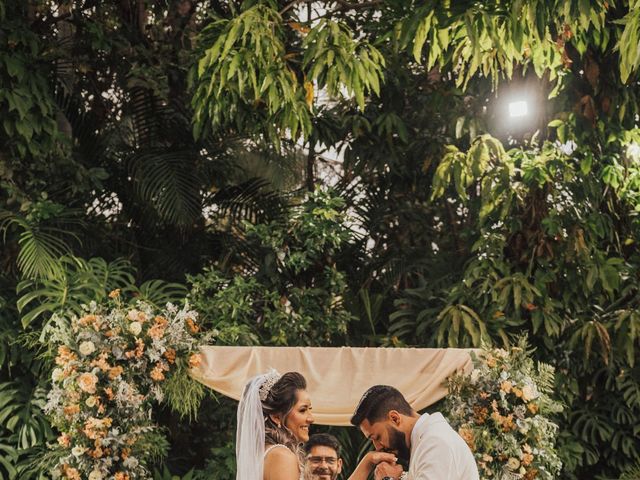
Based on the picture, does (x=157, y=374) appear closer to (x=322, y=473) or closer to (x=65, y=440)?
(x=65, y=440)

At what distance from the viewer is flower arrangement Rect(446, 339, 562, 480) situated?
5.95 meters

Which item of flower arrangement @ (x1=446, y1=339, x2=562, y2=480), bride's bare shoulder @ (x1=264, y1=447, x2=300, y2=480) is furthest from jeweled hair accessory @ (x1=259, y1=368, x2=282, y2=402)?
flower arrangement @ (x1=446, y1=339, x2=562, y2=480)

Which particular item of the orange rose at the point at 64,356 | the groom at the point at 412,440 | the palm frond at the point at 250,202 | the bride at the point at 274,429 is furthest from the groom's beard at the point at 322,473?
the palm frond at the point at 250,202

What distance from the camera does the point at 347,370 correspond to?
5.91 meters

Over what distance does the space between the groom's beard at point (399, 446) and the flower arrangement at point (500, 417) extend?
1145 mm

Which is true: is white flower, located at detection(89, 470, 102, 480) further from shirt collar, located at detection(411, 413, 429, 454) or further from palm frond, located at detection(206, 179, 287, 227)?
palm frond, located at detection(206, 179, 287, 227)

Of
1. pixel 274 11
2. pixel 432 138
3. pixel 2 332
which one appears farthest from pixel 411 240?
pixel 2 332

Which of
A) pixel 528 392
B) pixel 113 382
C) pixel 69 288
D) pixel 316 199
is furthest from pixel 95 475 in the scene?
pixel 316 199

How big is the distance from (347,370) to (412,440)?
1202 mm

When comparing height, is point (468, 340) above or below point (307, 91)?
below

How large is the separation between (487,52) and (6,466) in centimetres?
465

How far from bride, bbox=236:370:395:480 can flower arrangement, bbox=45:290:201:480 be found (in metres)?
0.81

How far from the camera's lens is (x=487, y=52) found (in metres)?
6.88

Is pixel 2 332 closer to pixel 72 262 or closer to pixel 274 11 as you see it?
pixel 72 262
